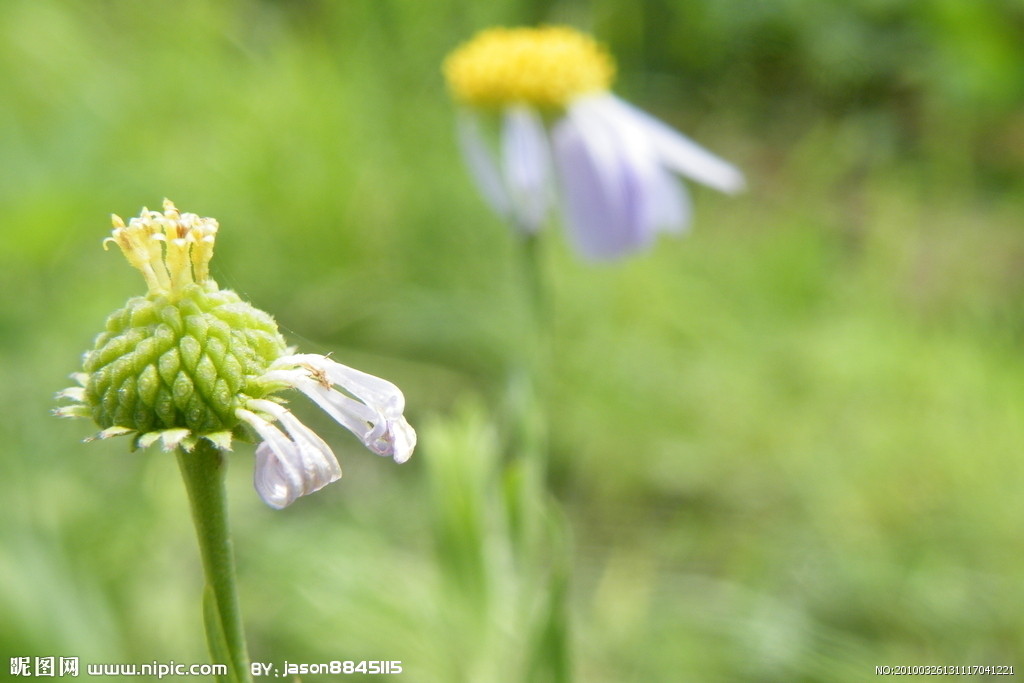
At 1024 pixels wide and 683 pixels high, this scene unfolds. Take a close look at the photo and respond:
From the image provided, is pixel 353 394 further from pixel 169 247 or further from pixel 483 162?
pixel 483 162

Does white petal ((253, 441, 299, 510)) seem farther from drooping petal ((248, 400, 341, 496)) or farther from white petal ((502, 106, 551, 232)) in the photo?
white petal ((502, 106, 551, 232))

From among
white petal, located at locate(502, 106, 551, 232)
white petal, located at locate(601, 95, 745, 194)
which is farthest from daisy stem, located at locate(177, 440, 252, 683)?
white petal, located at locate(601, 95, 745, 194)

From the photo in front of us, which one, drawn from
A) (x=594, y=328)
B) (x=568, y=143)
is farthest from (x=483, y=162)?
(x=594, y=328)

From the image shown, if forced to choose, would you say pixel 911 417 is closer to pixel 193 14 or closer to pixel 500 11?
pixel 500 11

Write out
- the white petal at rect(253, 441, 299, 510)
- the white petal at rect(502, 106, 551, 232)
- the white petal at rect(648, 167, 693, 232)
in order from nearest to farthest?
the white petal at rect(253, 441, 299, 510)
the white petal at rect(502, 106, 551, 232)
the white petal at rect(648, 167, 693, 232)

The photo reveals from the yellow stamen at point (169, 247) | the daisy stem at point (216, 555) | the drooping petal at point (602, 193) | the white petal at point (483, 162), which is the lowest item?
the daisy stem at point (216, 555)

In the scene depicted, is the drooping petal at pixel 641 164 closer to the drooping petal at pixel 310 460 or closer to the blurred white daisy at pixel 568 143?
the blurred white daisy at pixel 568 143

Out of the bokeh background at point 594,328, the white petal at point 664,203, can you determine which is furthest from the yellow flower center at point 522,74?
the bokeh background at point 594,328
